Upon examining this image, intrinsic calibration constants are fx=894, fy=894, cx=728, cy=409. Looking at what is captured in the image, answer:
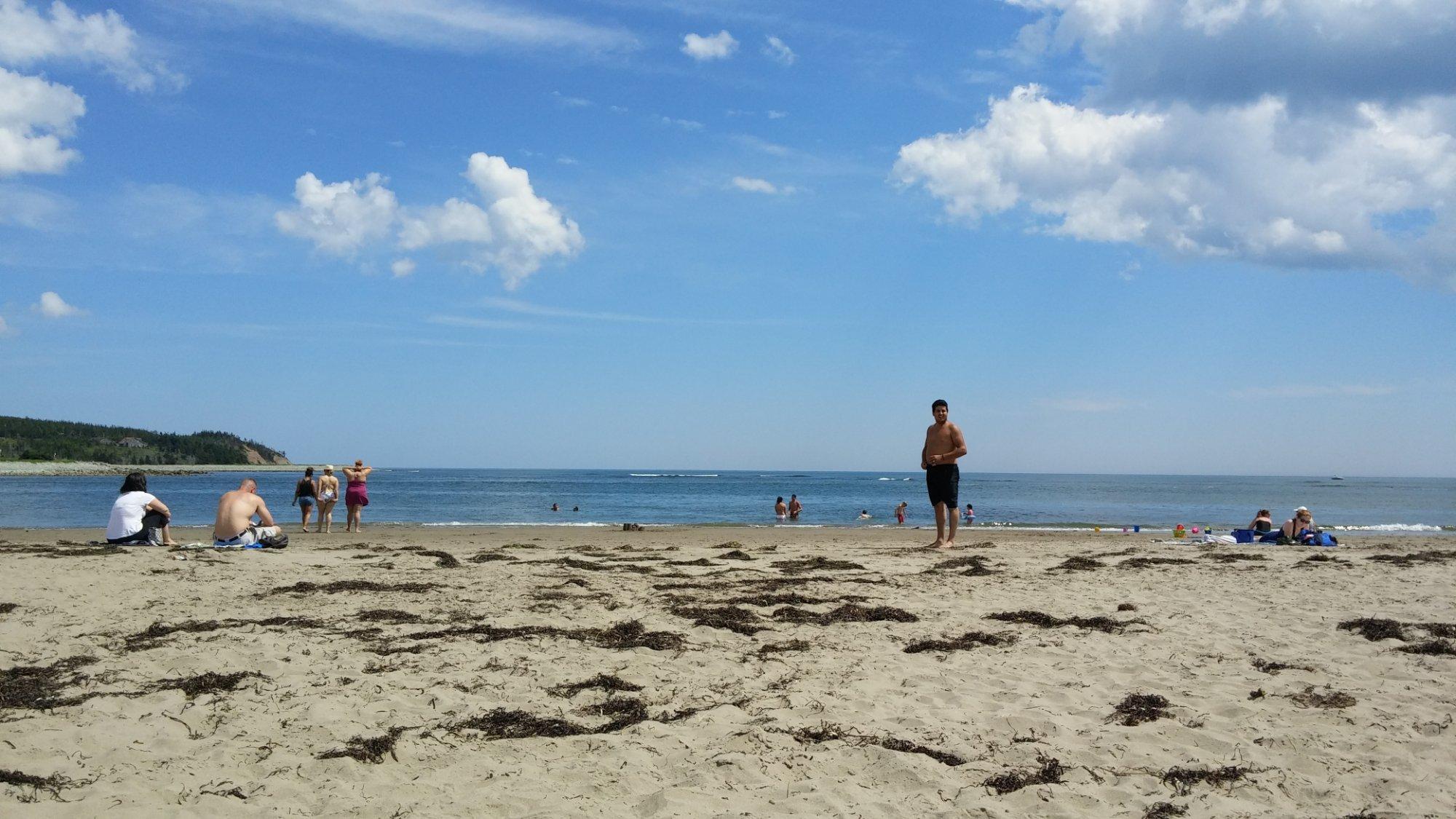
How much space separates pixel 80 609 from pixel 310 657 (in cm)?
309

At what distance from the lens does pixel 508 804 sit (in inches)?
154

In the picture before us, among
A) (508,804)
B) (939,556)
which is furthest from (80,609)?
(939,556)

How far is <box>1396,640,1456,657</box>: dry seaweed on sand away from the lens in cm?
616

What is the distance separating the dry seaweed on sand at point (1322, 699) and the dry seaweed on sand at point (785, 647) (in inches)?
119

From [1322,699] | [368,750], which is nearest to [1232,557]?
[1322,699]

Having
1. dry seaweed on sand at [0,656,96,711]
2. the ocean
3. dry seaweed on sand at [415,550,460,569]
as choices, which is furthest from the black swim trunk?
the ocean

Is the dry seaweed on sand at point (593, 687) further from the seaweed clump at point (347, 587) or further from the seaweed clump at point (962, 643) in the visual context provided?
the seaweed clump at point (347, 587)

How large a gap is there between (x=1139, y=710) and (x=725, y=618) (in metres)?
3.37

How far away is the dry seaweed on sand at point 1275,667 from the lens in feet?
19.1

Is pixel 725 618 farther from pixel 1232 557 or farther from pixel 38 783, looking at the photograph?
pixel 1232 557

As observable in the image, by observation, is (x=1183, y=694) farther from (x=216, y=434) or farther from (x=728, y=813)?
(x=216, y=434)

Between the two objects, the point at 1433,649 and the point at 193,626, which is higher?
the point at 1433,649

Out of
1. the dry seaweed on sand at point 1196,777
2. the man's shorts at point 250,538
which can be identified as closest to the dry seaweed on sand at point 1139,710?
the dry seaweed on sand at point 1196,777

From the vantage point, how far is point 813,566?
1134 cm
